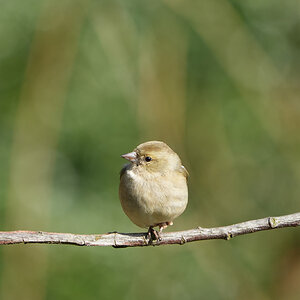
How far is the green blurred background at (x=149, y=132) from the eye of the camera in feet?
21.4

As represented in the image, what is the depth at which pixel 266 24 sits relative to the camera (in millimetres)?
7680

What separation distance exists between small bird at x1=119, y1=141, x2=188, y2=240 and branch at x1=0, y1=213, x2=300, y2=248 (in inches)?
8.6

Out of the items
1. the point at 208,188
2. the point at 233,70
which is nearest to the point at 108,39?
the point at 233,70

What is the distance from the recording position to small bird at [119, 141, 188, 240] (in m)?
4.36

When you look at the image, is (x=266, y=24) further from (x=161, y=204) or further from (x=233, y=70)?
(x=161, y=204)

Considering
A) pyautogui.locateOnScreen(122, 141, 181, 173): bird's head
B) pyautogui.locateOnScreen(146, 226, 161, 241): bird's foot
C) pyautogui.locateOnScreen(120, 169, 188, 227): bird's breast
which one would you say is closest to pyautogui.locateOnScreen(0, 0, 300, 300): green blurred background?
pyautogui.locateOnScreen(122, 141, 181, 173): bird's head

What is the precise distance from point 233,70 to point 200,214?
1684 mm

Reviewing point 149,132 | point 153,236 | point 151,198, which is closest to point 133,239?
point 153,236

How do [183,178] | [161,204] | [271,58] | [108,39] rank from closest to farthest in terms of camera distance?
[161,204], [183,178], [108,39], [271,58]

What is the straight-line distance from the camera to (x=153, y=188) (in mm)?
4516

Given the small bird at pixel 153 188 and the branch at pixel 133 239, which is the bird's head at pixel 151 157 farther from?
the branch at pixel 133 239

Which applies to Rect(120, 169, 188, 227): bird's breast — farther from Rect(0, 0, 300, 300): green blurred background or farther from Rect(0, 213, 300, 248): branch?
Rect(0, 0, 300, 300): green blurred background

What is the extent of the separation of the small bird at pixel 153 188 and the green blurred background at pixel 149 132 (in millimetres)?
1310

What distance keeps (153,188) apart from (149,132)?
1.62 metres
